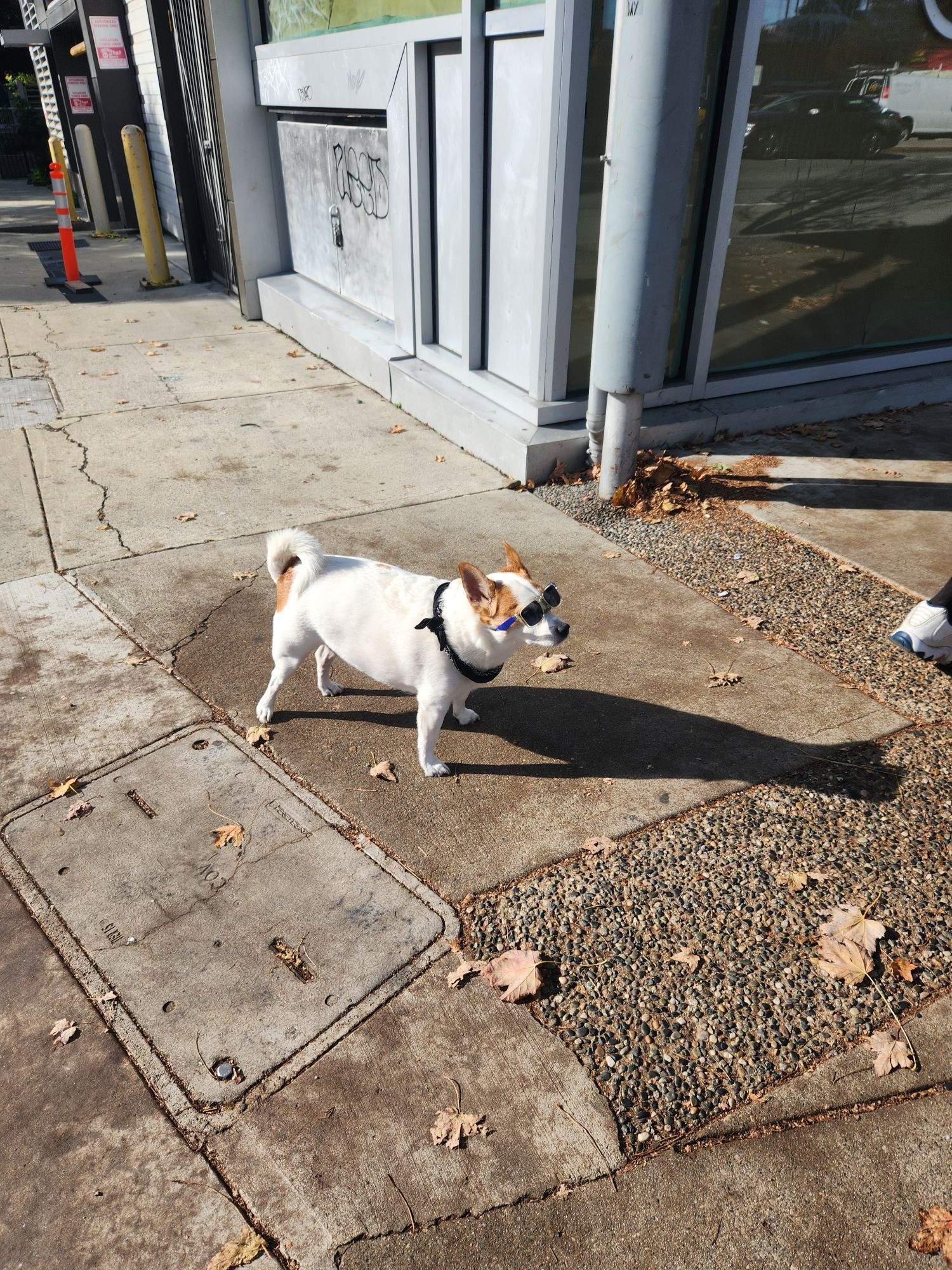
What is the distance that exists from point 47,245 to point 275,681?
1574cm

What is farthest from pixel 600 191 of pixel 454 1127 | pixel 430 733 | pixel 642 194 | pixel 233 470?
pixel 454 1127

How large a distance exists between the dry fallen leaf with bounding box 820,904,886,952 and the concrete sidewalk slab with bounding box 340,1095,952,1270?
65 cm

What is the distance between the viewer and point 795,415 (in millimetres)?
7660

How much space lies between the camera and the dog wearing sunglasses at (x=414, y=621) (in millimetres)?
3326

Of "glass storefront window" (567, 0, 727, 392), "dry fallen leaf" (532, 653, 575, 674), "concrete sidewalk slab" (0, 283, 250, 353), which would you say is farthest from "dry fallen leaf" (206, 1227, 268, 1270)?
"concrete sidewalk slab" (0, 283, 250, 353)

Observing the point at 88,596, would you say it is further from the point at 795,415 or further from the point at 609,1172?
the point at 795,415

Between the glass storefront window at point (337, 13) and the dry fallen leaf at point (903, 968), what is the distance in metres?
7.37

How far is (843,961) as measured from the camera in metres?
3.04

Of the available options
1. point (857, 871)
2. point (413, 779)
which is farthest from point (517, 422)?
point (857, 871)

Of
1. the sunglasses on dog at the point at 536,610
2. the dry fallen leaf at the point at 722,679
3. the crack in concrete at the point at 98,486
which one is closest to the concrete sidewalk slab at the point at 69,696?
→ the crack in concrete at the point at 98,486

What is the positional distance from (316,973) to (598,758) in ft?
5.46

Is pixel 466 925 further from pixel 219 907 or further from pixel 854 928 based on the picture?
pixel 854 928

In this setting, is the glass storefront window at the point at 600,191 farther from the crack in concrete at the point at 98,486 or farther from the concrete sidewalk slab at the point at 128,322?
the concrete sidewalk slab at the point at 128,322

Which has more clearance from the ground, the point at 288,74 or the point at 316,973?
the point at 288,74
